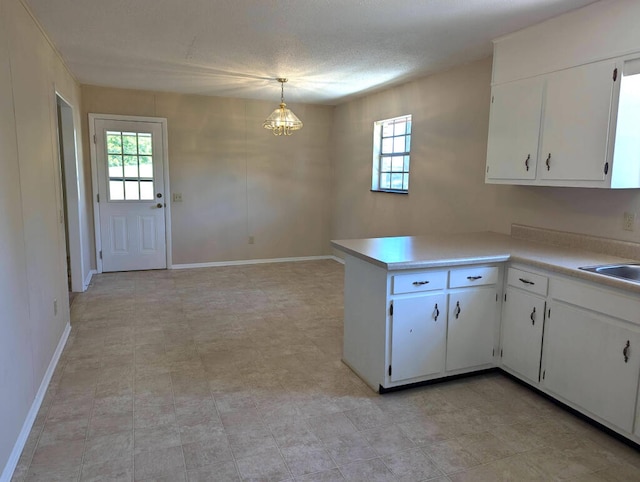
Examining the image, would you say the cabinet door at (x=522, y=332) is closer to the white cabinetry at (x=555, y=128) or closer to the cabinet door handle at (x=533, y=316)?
the cabinet door handle at (x=533, y=316)

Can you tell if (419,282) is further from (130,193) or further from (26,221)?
(130,193)

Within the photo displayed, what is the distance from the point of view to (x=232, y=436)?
7.86 ft

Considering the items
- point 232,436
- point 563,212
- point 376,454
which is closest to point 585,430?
point 376,454

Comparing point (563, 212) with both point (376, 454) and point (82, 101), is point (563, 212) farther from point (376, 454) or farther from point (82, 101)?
point (82, 101)

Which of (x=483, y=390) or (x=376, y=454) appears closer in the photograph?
(x=376, y=454)

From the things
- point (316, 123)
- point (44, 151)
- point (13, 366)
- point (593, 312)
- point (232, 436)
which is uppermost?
point (316, 123)

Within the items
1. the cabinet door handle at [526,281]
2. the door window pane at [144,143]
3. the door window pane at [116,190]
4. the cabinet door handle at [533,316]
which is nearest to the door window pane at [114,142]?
the door window pane at [144,143]

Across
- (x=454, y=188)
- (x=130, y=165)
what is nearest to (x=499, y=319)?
(x=454, y=188)

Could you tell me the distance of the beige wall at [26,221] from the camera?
86.1 inches

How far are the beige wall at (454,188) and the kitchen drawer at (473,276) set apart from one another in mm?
771

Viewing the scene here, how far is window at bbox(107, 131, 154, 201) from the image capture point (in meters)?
5.96

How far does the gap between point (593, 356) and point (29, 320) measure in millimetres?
3218

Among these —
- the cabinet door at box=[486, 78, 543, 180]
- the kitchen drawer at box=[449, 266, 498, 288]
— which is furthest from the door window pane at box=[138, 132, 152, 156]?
the kitchen drawer at box=[449, 266, 498, 288]

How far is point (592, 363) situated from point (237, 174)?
5254 mm
